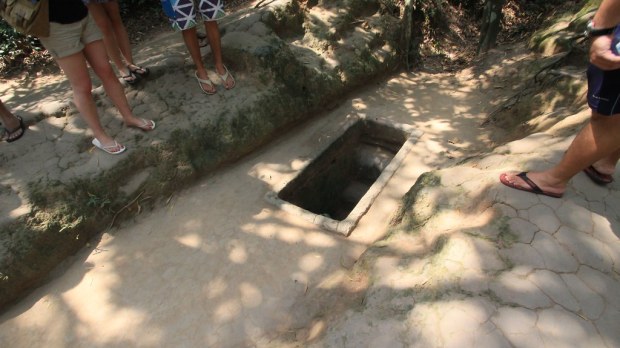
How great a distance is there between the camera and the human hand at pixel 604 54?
1.76 m

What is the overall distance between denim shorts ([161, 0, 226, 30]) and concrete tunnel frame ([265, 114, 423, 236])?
70.4 inches

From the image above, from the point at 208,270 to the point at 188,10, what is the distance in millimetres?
2381

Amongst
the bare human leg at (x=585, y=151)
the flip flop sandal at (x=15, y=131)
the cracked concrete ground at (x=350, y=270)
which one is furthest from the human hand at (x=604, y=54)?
the flip flop sandal at (x=15, y=131)

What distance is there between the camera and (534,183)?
7.90ft

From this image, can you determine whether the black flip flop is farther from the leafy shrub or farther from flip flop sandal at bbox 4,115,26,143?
the leafy shrub

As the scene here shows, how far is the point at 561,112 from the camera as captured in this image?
3742mm

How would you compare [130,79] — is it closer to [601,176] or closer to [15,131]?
[15,131]

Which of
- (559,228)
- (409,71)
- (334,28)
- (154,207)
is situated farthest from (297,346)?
(409,71)

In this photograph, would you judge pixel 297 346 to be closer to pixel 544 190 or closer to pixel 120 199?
pixel 544 190

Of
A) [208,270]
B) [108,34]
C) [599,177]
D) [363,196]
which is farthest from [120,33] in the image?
[599,177]

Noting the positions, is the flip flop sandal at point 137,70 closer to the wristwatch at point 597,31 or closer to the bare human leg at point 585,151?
the bare human leg at point 585,151

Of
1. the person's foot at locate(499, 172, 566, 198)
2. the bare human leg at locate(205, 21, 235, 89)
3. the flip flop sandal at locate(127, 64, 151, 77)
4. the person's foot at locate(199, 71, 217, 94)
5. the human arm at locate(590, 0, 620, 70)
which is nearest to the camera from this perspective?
the human arm at locate(590, 0, 620, 70)

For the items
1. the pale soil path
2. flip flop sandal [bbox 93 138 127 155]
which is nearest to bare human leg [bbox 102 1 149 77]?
flip flop sandal [bbox 93 138 127 155]

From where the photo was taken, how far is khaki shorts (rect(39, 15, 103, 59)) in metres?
2.73
